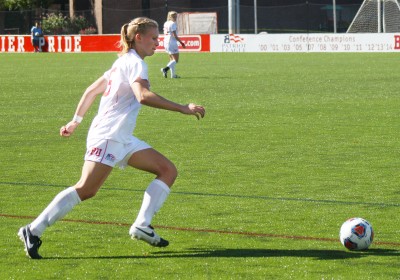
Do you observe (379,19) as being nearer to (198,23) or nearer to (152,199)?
(198,23)

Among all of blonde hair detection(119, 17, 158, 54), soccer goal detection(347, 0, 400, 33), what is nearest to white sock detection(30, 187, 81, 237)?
blonde hair detection(119, 17, 158, 54)

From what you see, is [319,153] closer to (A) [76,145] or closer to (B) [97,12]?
(A) [76,145]

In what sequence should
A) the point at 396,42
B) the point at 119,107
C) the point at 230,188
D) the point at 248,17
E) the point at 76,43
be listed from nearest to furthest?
the point at 119,107 → the point at 230,188 → the point at 396,42 → the point at 76,43 → the point at 248,17

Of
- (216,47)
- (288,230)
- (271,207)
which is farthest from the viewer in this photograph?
(216,47)

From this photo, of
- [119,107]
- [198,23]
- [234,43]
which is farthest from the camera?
[198,23]

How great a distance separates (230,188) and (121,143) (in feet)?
12.0

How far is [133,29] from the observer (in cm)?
805

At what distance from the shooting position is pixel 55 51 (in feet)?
191

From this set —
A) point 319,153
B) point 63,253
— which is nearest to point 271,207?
point 63,253

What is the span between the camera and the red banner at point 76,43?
53281 millimetres

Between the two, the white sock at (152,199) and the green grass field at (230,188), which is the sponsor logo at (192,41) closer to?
the green grass field at (230,188)

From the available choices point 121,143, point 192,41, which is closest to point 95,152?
point 121,143

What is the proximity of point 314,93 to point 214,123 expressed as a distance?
6642mm

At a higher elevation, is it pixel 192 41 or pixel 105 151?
pixel 105 151
